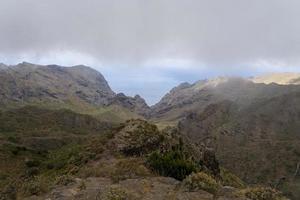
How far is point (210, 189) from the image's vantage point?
18.6m

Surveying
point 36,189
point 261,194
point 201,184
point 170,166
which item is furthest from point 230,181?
point 36,189

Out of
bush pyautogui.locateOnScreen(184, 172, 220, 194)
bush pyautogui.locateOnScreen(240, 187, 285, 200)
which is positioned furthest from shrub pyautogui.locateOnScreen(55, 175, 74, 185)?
bush pyautogui.locateOnScreen(240, 187, 285, 200)

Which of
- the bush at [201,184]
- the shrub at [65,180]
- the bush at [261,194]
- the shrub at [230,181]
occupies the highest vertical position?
the shrub at [65,180]

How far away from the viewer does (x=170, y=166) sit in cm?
2338

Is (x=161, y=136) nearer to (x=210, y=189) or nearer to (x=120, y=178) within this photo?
(x=120, y=178)

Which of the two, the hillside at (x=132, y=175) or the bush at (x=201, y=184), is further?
the bush at (x=201, y=184)

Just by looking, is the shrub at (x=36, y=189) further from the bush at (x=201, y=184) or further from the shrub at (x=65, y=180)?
the bush at (x=201, y=184)

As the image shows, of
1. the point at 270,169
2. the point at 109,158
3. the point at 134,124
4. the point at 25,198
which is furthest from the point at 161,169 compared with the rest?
the point at 270,169

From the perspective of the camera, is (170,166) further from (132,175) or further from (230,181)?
(230,181)

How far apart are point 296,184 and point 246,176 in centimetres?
1715

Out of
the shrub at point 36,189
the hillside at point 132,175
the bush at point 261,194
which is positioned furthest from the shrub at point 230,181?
the shrub at point 36,189

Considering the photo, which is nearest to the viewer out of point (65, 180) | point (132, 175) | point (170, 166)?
point (65, 180)

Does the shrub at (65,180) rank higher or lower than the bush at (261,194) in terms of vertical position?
higher

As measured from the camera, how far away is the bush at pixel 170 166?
75.9 feet
